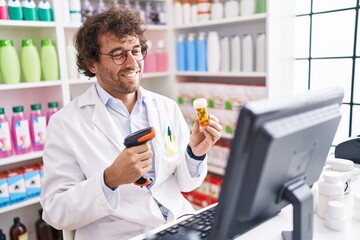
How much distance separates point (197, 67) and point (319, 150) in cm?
203

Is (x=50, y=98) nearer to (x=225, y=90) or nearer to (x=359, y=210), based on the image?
(x=225, y=90)

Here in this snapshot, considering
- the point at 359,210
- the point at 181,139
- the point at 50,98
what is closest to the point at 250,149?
the point at 359,210

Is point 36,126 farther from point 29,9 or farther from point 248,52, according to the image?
point 248,52

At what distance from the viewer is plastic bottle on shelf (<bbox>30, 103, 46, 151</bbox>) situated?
2.19m

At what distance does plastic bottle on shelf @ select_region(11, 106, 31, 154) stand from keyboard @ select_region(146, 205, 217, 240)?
1.53 meters

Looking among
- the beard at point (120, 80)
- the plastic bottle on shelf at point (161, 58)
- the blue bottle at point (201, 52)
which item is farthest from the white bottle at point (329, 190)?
the plastic bottle on shelf at point (161, 58)

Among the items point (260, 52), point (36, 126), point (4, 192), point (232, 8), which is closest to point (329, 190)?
point (260, 52)

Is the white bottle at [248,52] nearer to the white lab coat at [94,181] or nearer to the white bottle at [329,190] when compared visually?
the white lab coat at [94,181]

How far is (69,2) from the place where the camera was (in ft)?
7.48

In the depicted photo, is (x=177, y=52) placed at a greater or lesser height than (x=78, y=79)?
greater

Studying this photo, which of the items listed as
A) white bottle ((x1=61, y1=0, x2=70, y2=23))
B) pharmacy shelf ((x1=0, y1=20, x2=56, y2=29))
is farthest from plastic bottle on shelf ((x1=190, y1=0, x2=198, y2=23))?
pharmacy shelf ((x1=0, y1=20, x2=56, y2=29))

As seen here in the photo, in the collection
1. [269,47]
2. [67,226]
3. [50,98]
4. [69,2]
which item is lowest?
[67,226]

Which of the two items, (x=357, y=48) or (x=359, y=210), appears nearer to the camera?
(x=359, y=210)

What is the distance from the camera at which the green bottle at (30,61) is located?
2113 millimetres
